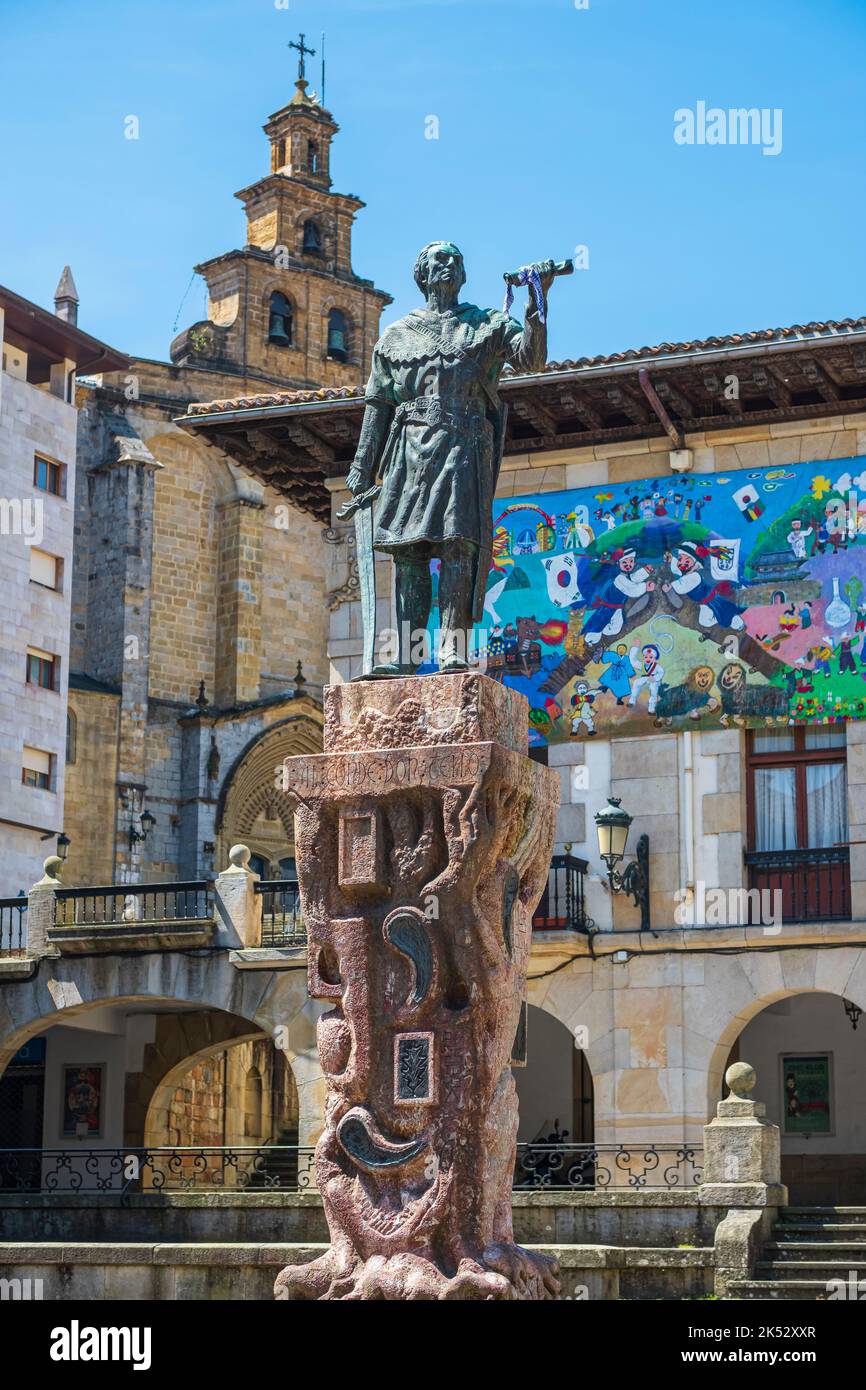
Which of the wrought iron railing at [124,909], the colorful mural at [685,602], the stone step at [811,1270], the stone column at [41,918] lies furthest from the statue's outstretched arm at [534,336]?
the stone column at [41,918]

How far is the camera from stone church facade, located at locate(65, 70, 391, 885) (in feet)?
146

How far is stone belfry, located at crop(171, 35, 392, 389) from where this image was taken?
49.0 m

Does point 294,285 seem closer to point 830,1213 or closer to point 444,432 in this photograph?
point 830,1213

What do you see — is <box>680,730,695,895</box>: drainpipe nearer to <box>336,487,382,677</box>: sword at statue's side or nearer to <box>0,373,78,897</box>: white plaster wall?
<box>336,487,382,677</box>: sword at statue's side

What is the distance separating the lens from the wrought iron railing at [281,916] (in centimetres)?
2647

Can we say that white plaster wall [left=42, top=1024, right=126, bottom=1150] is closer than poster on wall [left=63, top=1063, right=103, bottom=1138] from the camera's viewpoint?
Yes

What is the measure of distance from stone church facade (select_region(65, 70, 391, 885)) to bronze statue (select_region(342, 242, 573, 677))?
1169 inches

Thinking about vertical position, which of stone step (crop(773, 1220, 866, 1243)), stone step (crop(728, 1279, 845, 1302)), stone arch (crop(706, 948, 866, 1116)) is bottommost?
stone step (crop(728, 1279, 845, 1302))

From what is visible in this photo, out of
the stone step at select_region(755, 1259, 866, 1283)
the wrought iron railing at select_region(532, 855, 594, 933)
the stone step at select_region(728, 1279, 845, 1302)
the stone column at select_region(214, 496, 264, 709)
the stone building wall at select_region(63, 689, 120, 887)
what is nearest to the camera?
the stone step at select_region(728, 1279, 845, 1302)

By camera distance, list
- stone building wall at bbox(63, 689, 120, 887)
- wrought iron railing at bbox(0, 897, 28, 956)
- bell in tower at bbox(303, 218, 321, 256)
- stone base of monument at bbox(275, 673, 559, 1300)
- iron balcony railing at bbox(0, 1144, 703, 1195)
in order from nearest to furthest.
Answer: stone base of monument at bbox(275, 673, 559, 1300) → iron balcony railing at bbox(0, 1144, 703, 1195) → wrought iron railing at bbox(0, 897, 28, 956) → stone building wall at bbox(63, 689, 120, 887) → bell in tower at bbox(303, 218, 321, 256)

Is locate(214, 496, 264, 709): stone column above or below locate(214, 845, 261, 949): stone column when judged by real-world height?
above

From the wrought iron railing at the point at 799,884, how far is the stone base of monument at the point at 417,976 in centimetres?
1115

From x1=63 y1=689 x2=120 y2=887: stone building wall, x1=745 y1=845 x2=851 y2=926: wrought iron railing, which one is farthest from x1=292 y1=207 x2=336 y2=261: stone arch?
x1=745 y1=845 x2=851 y2=926: wrought iron railing
